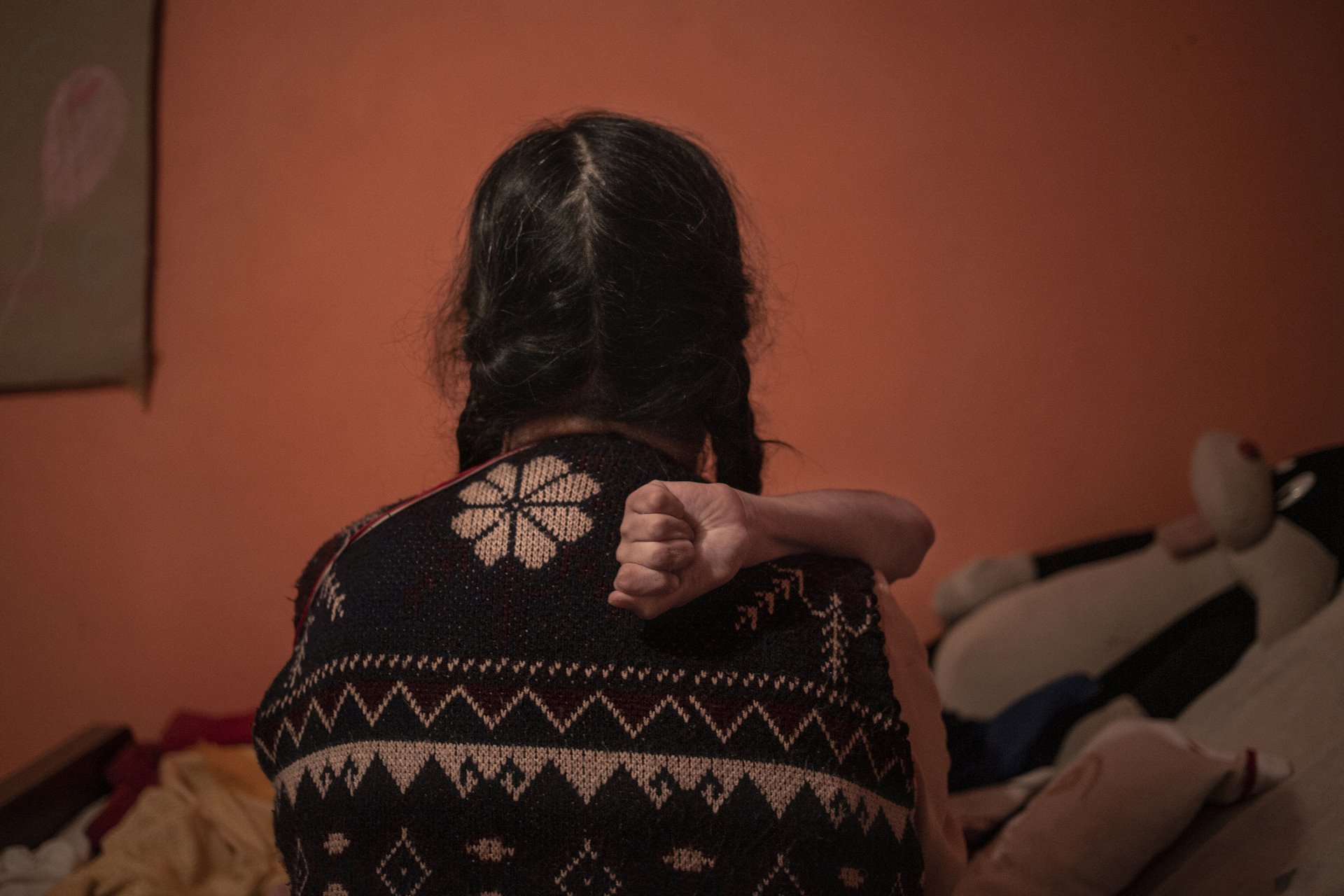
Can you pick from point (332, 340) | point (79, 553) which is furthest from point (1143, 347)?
point (79, 553)

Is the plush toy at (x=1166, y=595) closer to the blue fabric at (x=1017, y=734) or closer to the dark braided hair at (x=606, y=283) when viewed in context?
the blue fabric at (x=1017, y=734)

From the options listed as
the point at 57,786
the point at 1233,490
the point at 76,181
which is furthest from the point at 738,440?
the point at 76,181

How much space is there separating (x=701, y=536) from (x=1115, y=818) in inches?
32.5

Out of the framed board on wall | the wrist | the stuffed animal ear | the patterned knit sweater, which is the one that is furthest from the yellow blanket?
the stuffed animal ear

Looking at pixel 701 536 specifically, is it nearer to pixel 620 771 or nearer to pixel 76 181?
pixel 620 771

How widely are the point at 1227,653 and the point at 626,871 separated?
3.84 feet

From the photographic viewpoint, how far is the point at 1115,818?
1030 millimetres

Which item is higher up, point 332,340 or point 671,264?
point 671,264

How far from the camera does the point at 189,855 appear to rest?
1.23 metres

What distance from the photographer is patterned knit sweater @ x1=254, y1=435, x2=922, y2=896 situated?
579mm

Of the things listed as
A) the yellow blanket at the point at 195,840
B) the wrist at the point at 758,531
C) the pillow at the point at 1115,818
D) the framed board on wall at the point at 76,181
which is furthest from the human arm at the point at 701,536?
the framed board on wall at the point at 76,181

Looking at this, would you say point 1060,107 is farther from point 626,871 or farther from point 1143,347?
point 626,871

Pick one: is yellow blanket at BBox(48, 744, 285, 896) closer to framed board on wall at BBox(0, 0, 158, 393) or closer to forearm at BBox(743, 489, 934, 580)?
framed board on wall at BBox(0, 0, 158, 393)

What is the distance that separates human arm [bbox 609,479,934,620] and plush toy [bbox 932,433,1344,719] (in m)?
0.98
